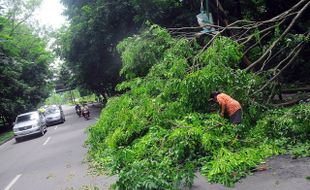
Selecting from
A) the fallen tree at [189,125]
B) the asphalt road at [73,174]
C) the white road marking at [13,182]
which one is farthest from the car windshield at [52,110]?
the white road marking at [13,182]

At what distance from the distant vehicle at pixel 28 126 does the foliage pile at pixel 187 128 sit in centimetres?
1027

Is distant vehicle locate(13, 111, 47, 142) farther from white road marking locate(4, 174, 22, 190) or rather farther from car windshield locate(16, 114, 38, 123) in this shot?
white road marking locate(4, 174, 22, 190)

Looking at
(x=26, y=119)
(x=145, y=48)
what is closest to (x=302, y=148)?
(x=145, y=48)

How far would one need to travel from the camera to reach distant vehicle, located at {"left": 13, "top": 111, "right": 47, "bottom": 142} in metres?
20.2

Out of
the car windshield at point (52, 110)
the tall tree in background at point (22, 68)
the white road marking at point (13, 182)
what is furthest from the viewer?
the car windshield at point (52, 110)

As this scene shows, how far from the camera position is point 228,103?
27.0 ft

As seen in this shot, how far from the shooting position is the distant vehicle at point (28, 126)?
2025 cm

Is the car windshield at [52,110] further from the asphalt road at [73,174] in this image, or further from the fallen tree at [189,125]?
the fallen tree at [189,125]

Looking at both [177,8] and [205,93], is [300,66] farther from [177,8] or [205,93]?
[205,93]

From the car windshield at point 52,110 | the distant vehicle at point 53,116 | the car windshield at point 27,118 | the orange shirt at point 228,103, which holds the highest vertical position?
the orange shirt at point 228,103

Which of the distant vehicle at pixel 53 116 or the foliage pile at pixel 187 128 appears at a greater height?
the foliage pile at pixel 187 128

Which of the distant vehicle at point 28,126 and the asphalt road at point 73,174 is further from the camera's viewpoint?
the distant vehicle at point 28,126

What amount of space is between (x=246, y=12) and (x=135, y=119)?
48.4 feet

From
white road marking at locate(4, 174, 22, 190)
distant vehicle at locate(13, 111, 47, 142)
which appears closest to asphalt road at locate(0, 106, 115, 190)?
white road marking at locate(4, 174, 22, 190)
